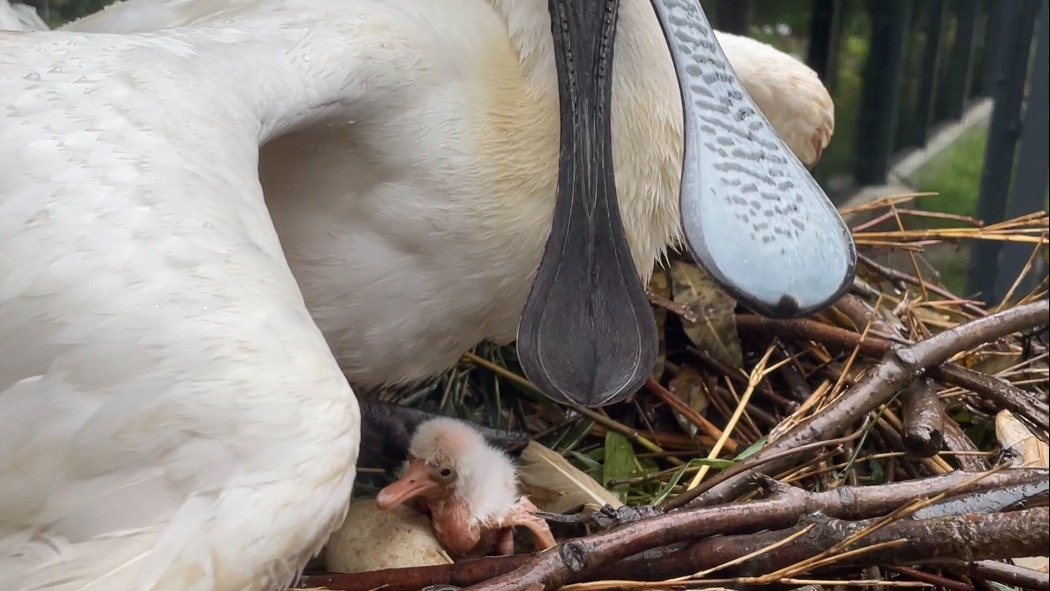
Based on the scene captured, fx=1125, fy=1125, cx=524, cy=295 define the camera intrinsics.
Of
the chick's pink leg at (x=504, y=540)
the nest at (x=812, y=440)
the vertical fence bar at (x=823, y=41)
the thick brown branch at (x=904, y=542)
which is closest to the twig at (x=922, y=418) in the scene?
the nest at (x=812, y=440)

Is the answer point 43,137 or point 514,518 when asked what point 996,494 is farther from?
point 43,137

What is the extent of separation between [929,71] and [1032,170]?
32 centimetres

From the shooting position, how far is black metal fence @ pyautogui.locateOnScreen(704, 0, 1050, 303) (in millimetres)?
1712

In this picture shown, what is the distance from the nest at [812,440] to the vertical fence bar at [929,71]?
158mm

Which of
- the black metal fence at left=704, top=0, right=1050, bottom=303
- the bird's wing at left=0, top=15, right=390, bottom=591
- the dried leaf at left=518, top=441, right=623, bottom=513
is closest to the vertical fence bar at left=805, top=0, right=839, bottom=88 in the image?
the black metal fence at left=704, top=0, right=1050, bottom=303

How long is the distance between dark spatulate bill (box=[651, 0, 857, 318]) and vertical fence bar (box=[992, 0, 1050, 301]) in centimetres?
92

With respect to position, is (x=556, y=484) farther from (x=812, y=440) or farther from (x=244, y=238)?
(x=244, y=238)

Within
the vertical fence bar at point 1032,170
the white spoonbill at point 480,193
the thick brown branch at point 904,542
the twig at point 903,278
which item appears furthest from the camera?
the vertical fence bar at point 1032,170

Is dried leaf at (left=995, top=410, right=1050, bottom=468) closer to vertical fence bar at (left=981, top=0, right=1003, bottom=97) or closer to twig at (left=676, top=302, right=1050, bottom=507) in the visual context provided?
twig at (left=676, top=302, right=1050, bottom=507)

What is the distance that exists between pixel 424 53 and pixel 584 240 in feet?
0.72

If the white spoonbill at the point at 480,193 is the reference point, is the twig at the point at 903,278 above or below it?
below

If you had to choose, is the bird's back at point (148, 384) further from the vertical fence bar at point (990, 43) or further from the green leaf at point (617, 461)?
the vertical fence bar at point (990, 43)

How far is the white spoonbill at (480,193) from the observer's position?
976 mm


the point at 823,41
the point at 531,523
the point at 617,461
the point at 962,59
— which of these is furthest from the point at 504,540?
the point at 962,59
